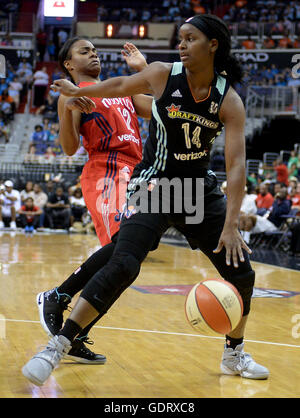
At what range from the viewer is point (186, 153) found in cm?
347

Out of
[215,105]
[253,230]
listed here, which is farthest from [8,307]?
[253,230]

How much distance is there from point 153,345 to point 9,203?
13675 mm

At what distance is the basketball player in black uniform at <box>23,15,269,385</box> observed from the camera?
3219 millimetres

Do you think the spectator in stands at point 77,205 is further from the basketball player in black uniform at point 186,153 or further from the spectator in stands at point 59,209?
the basketball player in black uniform at point 186,153

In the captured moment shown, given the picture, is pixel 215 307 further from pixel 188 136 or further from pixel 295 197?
pixel 295 197

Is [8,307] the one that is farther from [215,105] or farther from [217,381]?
[215,105]

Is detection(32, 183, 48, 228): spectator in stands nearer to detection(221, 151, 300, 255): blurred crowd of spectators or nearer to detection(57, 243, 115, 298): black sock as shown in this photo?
detection(221, 151, 300, 255): blurred crowd of spectators

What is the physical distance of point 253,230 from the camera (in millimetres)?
13688

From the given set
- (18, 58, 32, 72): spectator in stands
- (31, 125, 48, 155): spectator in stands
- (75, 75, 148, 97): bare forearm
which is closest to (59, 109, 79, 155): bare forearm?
(75, 75, 148, 97): bare forearm

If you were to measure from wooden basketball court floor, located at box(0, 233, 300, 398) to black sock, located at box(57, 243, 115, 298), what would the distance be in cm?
47

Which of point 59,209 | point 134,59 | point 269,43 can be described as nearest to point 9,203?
point 59,209

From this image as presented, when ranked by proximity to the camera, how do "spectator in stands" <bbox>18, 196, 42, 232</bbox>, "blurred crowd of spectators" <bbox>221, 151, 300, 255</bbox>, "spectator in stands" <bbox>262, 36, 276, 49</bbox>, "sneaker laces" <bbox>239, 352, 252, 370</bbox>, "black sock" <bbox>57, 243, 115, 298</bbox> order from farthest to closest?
"spectator in stands" <bbox>262, 36, 276, 49</bbox>, "spectator in stands" <bbox>18, 196, 42, 232</bbox>, "blurred crowd of spectators" <bbox>221, 151, 300, 255</bbox>, "black sock" <bbox>57, 243, 115, 298</bbox>, "sneaker laces" <bbox>239, 352, 252, 370</bbox>

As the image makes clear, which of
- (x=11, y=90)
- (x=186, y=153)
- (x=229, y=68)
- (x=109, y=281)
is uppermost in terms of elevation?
(x=11, y=90)

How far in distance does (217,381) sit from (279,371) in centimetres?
47
